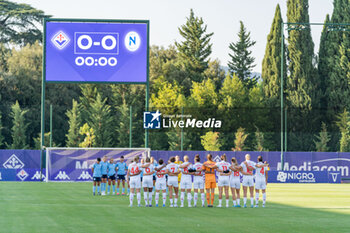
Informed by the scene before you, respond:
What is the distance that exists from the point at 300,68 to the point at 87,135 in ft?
80.0

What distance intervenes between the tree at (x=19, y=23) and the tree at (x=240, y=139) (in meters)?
28.2

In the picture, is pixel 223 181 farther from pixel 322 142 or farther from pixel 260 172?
pixel 322 142

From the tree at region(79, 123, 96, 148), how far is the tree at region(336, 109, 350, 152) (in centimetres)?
2508

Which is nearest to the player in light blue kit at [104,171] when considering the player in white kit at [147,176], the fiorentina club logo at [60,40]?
the player in white kit at [147,176]

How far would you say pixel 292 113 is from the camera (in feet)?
236

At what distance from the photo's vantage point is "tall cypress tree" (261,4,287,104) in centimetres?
7494

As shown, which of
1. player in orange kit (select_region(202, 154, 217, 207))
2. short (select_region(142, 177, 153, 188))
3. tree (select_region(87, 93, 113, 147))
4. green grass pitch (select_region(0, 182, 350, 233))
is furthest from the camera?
tree (select_region(87, 93, 113, 147))

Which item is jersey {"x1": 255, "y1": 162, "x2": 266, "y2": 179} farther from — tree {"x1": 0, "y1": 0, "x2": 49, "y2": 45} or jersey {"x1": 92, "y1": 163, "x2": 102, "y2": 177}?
tree {"x1": 0, "y1": 0, "x2": 49, "y2": 45}

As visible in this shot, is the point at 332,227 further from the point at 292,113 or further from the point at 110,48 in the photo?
the point at 292,113

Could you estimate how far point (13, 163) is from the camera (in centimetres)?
5234

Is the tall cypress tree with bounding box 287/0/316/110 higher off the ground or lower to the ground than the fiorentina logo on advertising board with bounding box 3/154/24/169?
higher

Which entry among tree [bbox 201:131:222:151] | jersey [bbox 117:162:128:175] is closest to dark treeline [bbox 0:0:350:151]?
tree [bbox 201:131:222:151]

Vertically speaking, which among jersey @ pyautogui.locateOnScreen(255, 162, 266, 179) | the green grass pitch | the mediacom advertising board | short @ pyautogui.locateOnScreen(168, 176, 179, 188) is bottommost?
the green grass pitch

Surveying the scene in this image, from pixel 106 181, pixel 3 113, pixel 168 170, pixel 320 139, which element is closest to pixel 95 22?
pixel 106 181
